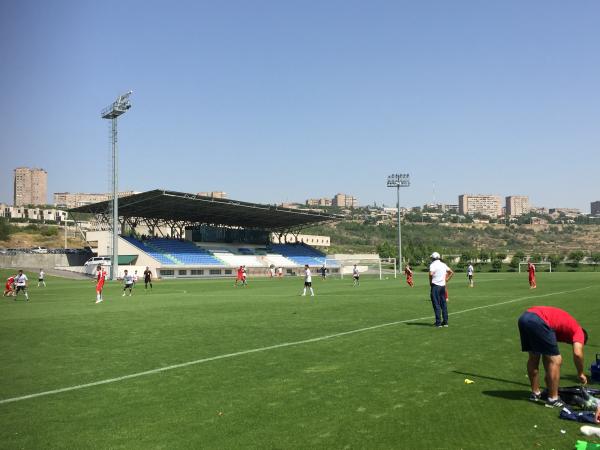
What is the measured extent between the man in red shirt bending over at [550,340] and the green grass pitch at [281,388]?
329 millimetres

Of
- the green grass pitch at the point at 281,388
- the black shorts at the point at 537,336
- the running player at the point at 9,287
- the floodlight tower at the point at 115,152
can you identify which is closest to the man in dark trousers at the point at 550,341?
the black shorts at the point at 537,336

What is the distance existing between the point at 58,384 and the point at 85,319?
11611 millimetres

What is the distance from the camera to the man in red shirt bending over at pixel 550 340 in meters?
7.27

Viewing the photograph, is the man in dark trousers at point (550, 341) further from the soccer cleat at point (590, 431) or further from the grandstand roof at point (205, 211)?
the grandstand roof at point (205, 211)

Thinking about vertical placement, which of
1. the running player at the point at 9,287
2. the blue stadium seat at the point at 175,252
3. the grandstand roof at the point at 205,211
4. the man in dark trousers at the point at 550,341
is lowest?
the running player at the point at 9,287

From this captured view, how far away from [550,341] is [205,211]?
3088 inches

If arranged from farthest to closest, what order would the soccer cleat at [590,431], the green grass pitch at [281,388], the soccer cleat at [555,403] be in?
the soccer cleat at [555,403] < the green grass pitch at [281,388] < the soccer cleat at [590,431]

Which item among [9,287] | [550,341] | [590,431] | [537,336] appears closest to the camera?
[590,431]

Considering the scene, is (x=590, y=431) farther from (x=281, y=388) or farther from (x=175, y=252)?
(x=175, y=252)

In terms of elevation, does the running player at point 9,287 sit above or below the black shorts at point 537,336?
below

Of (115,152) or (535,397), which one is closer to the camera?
(535,397)

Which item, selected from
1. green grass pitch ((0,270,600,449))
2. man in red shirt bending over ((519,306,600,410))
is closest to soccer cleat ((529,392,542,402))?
man in red shirt bending over ((519,306,600,410))

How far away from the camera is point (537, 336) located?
24.4 ft

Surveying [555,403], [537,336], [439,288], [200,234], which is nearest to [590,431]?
[555,403]
